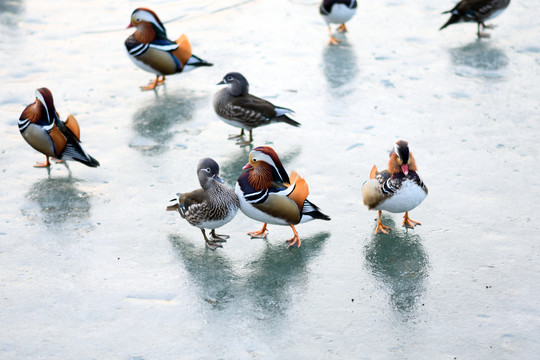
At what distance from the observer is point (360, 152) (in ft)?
24.1

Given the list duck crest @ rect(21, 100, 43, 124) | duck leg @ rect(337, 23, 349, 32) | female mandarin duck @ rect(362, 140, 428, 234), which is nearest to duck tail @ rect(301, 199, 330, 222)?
female mandarin duck @ rect(362, 140, 428, 234)

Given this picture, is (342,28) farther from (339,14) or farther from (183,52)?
(183,52)

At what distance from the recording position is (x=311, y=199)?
6.50 metres

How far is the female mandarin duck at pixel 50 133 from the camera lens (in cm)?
690

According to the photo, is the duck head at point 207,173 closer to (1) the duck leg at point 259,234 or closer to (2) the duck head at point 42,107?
(1) the duck leg at point 259,234

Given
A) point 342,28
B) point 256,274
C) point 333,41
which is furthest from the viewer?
point 342,28

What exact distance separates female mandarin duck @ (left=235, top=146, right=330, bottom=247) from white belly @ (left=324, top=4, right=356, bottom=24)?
15.8ft

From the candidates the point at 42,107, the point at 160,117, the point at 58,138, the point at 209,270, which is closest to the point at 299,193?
the point at 209,270

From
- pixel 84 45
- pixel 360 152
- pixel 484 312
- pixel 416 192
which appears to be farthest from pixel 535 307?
pixel 84 45

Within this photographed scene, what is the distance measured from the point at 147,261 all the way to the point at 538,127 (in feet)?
15.6

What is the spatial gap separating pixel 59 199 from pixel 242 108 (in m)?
2.16

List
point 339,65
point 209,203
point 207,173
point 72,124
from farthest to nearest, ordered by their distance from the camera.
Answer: point 339,65 < point 72,124 < point 207,173 < point 209,203

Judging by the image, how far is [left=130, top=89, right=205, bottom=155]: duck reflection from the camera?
7727mm

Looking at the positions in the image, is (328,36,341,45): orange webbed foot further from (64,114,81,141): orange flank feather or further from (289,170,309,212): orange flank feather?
(289,170,309,212): orange flank feather
